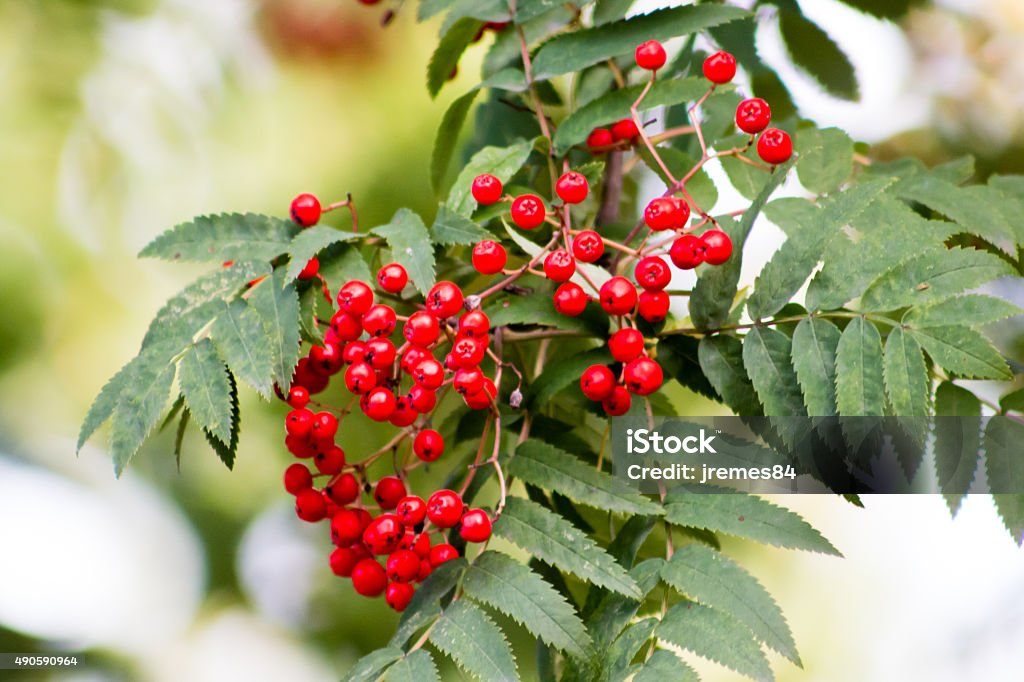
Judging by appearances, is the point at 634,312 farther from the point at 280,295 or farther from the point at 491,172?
the point at 280,295

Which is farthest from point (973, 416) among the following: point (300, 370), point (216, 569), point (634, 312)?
point (216, 569)

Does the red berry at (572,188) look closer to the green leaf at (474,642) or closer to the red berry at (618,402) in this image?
the red berry at (618,402)

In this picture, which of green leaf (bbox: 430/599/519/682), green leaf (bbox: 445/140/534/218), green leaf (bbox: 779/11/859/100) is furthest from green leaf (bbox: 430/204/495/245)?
green leaf (bbox: 779/11/859/100)

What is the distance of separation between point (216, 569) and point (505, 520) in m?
1.11

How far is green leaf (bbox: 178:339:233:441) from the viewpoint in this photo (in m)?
0.74

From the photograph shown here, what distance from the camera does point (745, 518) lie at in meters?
0.75

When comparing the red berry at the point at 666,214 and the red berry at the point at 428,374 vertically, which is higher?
the red berry at the point at 666,214

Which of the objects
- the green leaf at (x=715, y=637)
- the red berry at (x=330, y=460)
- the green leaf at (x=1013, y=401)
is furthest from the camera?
the red berry at (x=330, y=460)

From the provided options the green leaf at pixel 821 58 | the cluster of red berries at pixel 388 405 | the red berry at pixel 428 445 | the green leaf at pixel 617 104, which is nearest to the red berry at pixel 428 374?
the cluster of red berries at pixel 388 405

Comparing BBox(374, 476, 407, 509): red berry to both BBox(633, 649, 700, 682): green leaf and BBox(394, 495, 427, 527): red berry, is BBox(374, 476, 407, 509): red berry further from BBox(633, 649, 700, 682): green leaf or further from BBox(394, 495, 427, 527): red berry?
BBox(633, 649, 700, 682): green leaf

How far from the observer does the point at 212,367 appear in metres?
0.78

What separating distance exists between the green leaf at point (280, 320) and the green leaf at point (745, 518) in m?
0.37

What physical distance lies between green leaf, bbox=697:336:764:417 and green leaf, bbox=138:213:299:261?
1.45ft

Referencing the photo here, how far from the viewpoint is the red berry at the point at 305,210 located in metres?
0.91
